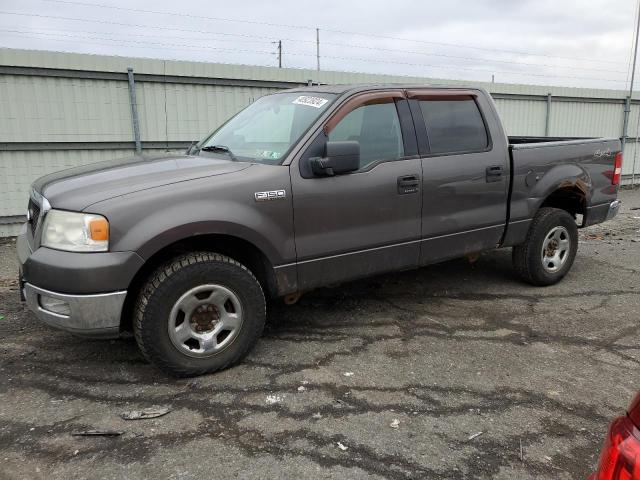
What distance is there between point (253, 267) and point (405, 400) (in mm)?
1378

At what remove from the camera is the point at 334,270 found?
12.6 ft

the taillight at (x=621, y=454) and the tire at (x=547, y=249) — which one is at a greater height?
the taillight at (x=621, y=454)

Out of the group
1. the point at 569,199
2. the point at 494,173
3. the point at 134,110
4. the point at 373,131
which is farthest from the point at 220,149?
the point at 134,110

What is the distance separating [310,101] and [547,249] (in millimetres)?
2894

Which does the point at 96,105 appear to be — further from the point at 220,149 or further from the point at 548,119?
the point at 548,119

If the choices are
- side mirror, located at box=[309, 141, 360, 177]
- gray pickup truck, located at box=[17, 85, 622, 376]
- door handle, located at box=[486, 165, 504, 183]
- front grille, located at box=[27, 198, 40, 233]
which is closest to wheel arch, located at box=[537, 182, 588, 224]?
gray pickup truck, located at box=[17, 85, 622, 376]

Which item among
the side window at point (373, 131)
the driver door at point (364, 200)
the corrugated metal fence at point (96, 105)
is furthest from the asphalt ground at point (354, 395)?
the corrugated metal fence at point (96, 105)

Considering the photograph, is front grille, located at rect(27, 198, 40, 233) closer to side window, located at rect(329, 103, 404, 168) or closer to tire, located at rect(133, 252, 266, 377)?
tire, located at rect(133, 252, 266, 377)

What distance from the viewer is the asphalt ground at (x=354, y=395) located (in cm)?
260

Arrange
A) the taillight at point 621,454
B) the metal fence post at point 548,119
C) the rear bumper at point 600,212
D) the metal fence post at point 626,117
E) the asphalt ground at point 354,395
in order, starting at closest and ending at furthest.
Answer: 1. the taillight at point 621,454
2. the asphalt ground at point 354,395
3. the rear bumper at point 600,212
4. the metal fence post at point 548,119
5. the metal fence post at point 626,117

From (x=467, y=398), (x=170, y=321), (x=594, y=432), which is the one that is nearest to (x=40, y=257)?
(x=170, y=321)

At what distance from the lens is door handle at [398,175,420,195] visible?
4002 mm

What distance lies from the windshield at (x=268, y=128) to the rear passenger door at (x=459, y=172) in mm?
895

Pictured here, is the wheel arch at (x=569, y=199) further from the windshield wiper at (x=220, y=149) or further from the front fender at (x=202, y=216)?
the windshield wiper at (x=220, y=149)
